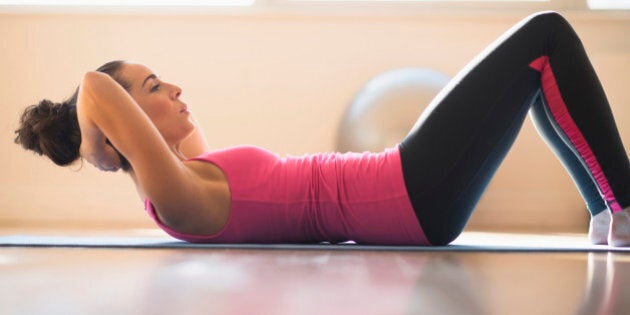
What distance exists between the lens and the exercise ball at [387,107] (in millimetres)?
3141

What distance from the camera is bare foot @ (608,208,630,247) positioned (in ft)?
5.42

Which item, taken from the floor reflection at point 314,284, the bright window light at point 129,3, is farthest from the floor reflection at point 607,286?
the bright window light at point 129,3

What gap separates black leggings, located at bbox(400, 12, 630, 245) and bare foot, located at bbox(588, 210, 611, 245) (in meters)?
0.18

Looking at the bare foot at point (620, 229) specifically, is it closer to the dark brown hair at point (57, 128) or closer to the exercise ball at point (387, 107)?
the dark brown hair at point (57, 128)

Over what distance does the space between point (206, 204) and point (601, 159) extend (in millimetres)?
825

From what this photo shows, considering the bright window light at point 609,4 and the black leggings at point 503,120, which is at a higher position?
the bright window light at point 609,4

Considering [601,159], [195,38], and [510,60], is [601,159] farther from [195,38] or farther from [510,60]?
[195,38]

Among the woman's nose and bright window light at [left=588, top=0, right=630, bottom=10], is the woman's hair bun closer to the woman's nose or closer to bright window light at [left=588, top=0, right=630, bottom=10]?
the woman's nose

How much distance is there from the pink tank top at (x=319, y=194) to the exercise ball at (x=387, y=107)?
1.44 m

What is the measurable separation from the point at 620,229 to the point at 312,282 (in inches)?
36.2

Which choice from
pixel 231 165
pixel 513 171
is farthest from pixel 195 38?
pixel 231 165

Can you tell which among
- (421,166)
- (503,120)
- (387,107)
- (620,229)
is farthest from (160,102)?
(387,107)

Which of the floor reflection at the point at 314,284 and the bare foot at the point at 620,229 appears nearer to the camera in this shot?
the floor reflection at the point at 314,284

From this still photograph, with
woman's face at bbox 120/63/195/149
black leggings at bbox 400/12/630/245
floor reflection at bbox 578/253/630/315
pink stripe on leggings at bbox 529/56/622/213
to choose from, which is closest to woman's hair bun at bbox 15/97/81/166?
woman's face at bbox 120/63/195/149
